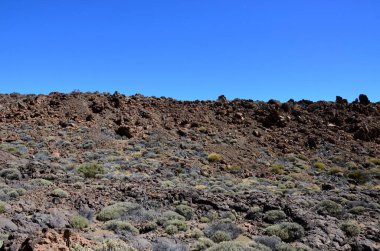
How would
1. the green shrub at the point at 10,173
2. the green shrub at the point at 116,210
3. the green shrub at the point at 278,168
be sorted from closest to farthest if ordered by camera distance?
the green shrub at the point at 116,210 < the green shrub at the point at 10,173 < the green shrub at the point at 278,168

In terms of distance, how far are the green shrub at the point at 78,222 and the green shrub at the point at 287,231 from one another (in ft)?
17.6

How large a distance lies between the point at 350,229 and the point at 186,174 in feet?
40.8

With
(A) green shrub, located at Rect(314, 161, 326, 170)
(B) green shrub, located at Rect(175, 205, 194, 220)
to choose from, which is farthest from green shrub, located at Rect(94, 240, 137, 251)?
(A) green shrub, located at Rect(314, 161, 326, 170)

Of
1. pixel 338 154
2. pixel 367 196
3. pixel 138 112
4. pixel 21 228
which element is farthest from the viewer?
pixel 138 112

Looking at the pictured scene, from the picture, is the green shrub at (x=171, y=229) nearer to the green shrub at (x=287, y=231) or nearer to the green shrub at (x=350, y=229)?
the green shrub at (x=287, y=231)

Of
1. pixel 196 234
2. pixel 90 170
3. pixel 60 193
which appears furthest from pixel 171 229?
pixel 90 170

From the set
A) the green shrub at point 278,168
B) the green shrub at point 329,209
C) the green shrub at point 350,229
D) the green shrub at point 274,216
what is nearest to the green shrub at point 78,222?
the green shrub at point 274,216

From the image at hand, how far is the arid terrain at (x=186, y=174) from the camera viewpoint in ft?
35.4

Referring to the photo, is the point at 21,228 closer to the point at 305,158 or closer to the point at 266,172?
the point at 266,172

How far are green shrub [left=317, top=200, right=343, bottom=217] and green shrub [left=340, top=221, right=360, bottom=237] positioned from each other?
1610 millimetres

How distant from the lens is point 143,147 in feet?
95.5

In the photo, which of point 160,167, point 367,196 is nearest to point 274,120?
point 160,167

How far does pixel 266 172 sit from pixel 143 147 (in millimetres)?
9350

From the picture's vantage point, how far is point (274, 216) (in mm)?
12680
